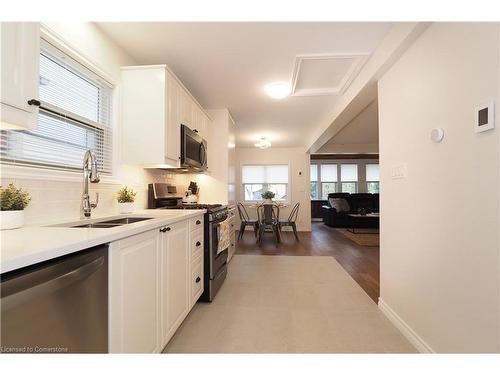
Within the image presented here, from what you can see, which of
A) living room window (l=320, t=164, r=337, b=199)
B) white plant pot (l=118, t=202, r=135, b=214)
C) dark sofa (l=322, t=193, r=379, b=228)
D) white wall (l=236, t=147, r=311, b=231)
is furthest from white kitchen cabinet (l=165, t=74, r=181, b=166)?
living room window (l=320, t=164, r=337, b=199)

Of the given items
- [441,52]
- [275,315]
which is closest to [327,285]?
[275,315]

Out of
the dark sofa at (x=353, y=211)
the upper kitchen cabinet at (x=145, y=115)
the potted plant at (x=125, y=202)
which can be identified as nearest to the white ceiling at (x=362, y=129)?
the dark sofa at (x=353, y=211)

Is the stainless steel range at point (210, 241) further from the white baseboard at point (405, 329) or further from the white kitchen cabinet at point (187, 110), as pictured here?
the white baseboard at point (405, 329)

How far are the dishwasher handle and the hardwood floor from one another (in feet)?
8.47

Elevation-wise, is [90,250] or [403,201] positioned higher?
[403,201]

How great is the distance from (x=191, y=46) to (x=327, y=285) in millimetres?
2945

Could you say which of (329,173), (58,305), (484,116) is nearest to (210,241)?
(58,305)

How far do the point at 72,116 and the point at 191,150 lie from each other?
3.97 feet

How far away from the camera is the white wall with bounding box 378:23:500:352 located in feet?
3.60

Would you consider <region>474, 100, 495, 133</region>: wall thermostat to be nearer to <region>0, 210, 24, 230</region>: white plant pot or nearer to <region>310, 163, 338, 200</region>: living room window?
<region>0, 210, 24, 230</region>: white plant pot

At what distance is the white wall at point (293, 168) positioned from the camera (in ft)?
22.4

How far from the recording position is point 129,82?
7.07 feet
